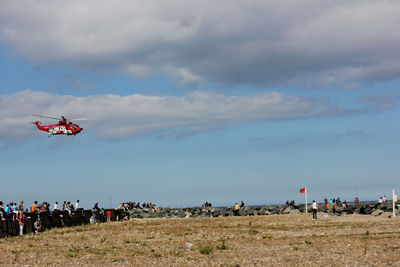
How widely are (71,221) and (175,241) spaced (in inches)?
715

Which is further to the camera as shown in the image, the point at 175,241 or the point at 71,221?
the point at 71,221

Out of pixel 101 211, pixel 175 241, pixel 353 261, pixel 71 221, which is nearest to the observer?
pixel 353 261

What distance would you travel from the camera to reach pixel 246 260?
71.1 ft

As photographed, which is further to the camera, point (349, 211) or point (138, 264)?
point (349, 211)

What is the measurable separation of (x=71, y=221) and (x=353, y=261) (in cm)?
3034

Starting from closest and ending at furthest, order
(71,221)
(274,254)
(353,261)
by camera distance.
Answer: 1. (353,261)
2. (274,254)
3. (71,221)

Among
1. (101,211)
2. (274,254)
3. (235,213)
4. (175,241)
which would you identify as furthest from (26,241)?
(235,213)

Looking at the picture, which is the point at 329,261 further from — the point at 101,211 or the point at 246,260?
the point at 101,211

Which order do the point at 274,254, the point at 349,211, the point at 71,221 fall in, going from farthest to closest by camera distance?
the point at 349,211 < the point at 71,221 < the point at 274,254

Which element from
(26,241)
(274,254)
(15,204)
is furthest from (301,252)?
(15,204)

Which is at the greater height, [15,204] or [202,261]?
[15,204]

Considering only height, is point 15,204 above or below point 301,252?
above

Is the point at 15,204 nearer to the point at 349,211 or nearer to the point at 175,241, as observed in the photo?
the point at 175,241

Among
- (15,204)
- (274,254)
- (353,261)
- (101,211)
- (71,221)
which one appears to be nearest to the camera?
(353,261)
